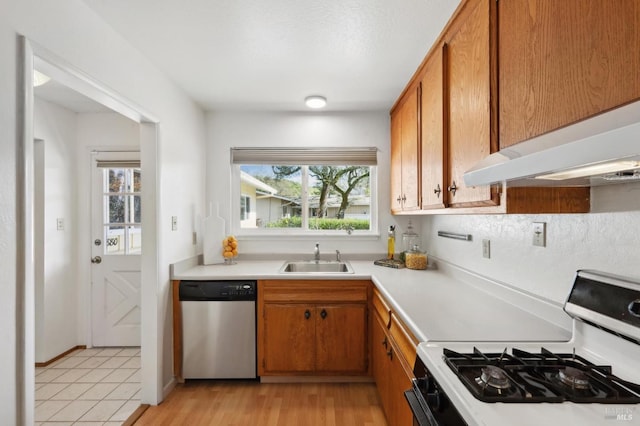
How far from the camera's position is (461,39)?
59.0 inches

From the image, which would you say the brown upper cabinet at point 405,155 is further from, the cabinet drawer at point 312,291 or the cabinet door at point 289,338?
the cabinet door at point 289,338

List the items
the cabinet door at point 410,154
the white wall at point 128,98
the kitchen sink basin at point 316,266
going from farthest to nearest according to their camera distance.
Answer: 1. the kitchen sink basin at point 316,266
2. the cabinet door at point 410,154
3. the white wall at point 128,98

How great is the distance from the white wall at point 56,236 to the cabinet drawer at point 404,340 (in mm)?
2935

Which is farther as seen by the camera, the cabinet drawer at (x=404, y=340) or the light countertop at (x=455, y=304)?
the cabinet drawer at (x=404, y=340)

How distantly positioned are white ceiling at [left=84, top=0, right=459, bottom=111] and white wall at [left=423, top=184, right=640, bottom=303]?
109 cm

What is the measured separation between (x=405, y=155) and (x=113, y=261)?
289 cm

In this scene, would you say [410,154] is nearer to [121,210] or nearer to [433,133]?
[433,133]

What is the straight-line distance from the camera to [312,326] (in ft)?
8.00

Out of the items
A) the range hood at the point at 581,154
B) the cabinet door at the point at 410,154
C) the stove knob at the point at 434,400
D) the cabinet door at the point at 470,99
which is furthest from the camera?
the cabinet door at the point at 410,154

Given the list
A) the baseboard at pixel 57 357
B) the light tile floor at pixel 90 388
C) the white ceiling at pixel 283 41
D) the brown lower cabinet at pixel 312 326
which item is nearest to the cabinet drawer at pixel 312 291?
the brown lower cabinet at pixel 312 326

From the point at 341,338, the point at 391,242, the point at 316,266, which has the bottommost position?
the point at 341,338

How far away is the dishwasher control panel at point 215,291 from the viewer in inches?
95.3

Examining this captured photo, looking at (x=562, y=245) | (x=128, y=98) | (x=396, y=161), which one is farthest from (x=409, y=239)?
(x=128, y=98)

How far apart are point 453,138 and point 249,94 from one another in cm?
173
